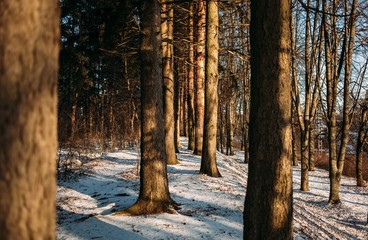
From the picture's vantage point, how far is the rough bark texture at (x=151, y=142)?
6133 mm

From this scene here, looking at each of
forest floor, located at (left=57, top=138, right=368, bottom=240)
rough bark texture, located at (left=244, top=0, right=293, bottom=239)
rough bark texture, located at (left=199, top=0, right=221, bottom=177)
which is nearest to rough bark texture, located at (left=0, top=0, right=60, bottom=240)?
rough bark texture, located at (left=244, top=0, right=293, bottom=239)

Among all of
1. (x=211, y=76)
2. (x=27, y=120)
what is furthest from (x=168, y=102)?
(x=27, y=120)

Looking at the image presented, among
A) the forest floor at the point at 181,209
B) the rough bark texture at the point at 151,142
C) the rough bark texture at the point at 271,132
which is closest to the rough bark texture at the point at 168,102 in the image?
the forest floor at the point at 181,209

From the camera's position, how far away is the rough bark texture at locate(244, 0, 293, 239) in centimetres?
384

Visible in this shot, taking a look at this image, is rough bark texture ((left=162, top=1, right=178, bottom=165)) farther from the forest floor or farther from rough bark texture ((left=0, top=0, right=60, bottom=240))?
rough bark texture ((left=0, top=0, right=60, bottom=240))

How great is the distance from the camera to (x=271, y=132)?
12.7ft

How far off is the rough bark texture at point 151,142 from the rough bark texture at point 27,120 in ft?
15.3

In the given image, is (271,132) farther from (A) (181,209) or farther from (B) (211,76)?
(B) (211,76)

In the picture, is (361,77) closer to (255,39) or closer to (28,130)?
(255,39)

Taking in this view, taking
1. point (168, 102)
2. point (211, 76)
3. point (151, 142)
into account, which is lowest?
point (151, 142)

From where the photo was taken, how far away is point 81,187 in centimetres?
929

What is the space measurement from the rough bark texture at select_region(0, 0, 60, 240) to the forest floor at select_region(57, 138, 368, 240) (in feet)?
12.1

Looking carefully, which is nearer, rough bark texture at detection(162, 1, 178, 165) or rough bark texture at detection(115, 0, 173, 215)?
rough bark texture at detection(115, 0, 173, 215)

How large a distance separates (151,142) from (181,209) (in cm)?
146
